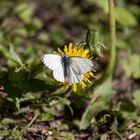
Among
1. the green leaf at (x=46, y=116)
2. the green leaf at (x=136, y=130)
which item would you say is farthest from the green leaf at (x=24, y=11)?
the green leaf at (x=136, y=130)

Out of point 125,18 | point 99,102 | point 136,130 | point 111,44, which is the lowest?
point 136,130

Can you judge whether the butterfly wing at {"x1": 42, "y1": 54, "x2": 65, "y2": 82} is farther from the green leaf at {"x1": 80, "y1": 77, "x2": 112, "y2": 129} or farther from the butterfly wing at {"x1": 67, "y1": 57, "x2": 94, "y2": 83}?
the green leaf at {"x1": 80, "y1": 77, "x2": 112, "y2": 129}

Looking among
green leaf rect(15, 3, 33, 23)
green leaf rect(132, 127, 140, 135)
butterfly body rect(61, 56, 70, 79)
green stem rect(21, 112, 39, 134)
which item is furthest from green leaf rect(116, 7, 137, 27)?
butterfly body rect(61, 56, 70, 79)

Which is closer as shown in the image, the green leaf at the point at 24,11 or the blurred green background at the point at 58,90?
the blurred green background at the point at 58,90

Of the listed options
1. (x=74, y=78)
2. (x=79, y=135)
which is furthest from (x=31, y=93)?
(x=74, y=78)

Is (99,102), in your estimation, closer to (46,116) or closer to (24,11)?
(46,116)

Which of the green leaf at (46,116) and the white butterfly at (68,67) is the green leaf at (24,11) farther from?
the white butterfly at (68,67)

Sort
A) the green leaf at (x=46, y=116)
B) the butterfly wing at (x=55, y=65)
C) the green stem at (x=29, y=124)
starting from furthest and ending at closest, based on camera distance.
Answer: the green leaf at (x=46, y=116) < the green stem at (x=29, y=124) < the butterfly wing at (x=55, y=65)

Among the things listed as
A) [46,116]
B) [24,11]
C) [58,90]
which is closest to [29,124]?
[46,116]
